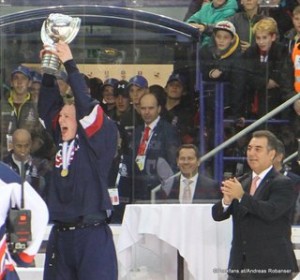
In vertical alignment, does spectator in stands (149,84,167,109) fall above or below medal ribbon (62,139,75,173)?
above

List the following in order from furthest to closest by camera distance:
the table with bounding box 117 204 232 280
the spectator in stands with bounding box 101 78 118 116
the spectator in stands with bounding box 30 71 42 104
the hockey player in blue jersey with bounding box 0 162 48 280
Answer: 1. the spectator in stands with bounding box 101 78 118 116
2. the spectator in stands with bounding box 30 71 42 104
3. the table with bounding box 117 204 232 280
4. the hockey player in blue jersey with bounding box 0 162 48 280

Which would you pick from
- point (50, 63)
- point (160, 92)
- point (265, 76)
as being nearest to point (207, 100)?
point (160, 92)

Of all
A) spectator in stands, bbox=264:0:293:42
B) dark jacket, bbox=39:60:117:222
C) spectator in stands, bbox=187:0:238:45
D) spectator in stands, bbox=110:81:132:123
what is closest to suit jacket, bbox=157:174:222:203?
spectator in stands, bbox=110:81:132:123

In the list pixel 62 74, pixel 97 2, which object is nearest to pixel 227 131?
pixel 97 2

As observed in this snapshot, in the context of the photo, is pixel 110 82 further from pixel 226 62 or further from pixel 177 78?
pixel 226 62

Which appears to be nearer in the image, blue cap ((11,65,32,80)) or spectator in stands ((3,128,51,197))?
spectator in stands ((3,128,51,197))

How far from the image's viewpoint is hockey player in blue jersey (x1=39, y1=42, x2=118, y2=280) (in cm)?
662

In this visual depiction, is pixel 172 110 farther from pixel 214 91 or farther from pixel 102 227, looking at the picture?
pixel 102 227

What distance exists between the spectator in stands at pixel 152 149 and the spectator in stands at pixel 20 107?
76 cm

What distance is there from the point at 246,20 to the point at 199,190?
144 cm

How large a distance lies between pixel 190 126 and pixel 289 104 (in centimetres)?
78

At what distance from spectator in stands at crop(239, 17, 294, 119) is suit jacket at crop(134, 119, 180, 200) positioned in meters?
0.65

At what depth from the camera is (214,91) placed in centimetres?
866

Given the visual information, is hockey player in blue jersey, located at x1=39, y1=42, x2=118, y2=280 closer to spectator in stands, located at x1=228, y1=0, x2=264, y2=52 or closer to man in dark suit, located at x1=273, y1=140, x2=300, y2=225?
man in dark suit, located at x1=273, y1=140, x2=300, y2=225
